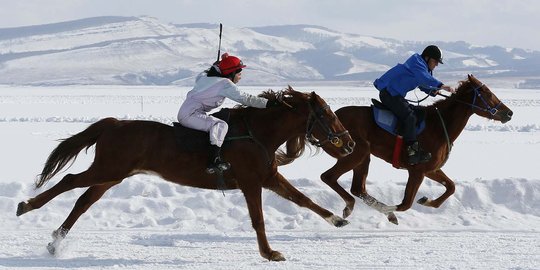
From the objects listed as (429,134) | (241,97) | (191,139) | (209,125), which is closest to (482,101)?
(429,134)

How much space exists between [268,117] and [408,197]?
2486 mm

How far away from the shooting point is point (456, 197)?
431 inches

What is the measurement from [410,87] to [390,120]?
1.60 feet

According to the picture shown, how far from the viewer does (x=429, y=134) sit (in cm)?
997

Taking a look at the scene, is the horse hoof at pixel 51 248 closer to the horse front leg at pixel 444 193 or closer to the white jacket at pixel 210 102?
the white jacket at pixel 210 102

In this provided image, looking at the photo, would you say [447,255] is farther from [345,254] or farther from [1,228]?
[1,228]

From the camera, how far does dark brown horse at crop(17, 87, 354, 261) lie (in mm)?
7953

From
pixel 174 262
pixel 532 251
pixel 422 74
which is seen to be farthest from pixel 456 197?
pixel 174 262

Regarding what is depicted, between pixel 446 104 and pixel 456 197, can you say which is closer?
pixel 446 104

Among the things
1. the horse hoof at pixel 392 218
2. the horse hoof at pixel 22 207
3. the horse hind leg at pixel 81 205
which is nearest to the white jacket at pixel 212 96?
the horse hind leg at pixel 81 205

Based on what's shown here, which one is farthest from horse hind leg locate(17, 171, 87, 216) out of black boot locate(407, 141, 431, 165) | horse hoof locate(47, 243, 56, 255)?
black boot locate(407, 141, 431, 165)

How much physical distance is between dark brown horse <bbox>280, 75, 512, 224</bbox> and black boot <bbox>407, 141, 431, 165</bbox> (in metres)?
0.11

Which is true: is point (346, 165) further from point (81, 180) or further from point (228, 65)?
point (81, 180)

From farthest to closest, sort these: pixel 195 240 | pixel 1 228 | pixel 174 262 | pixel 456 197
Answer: pixel 456 197, pixel 1 228, pixel 195 240, pixel 174 262
